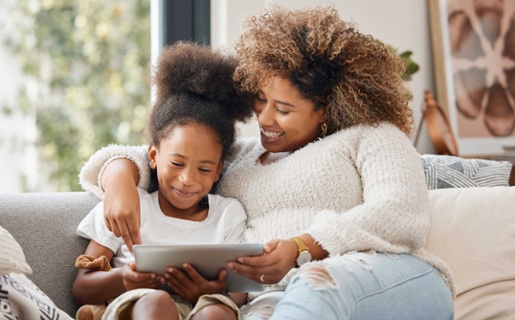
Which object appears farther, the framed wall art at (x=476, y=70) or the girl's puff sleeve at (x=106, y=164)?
the framed wall art at (x=476, y=70)

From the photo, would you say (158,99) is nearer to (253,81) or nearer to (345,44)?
(253,81)

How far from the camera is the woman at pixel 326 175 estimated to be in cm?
153

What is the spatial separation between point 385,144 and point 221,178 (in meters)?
0.45

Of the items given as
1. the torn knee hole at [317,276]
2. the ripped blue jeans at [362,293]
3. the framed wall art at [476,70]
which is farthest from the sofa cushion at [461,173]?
the framed wall art at [476,70]

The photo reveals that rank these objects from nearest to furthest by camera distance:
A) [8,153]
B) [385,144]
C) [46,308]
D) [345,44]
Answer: [46,308]
[385,144]
[345,44]
[8,153]

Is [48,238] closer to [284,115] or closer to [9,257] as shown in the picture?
[9,257]

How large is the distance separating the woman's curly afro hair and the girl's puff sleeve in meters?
0.06

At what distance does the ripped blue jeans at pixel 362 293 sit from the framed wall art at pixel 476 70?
2216 mm

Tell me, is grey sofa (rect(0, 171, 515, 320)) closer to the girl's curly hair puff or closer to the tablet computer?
the girl's curly hair puff

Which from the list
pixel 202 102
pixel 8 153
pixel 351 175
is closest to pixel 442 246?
pixel 351 175

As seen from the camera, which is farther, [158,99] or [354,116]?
[158,99]

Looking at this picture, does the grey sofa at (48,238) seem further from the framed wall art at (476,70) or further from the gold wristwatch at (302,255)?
the framed wall art at (476,70)

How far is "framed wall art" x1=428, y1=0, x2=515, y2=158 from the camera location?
3738 millimetres

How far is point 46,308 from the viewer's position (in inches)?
58.2
